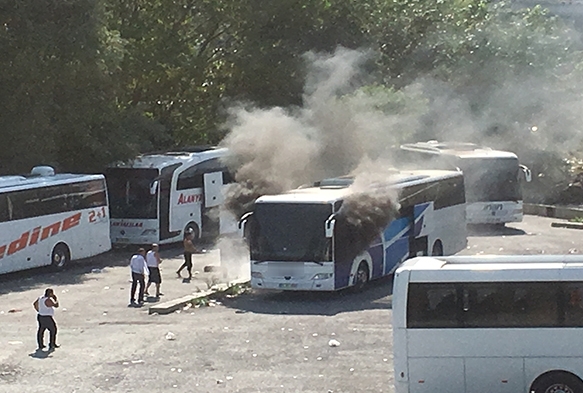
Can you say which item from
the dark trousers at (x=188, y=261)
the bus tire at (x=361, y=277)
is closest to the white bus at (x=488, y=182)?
the dark trousers at (x=188, y=261)

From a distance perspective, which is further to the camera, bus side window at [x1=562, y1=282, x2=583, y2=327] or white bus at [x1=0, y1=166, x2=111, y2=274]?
white bus at [x1=0, y1=166, x2=111, y2=274]

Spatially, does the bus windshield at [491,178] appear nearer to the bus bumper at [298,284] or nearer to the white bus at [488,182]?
the white bus at [488,182]

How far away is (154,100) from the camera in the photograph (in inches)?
1572

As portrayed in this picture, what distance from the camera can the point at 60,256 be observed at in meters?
28.1

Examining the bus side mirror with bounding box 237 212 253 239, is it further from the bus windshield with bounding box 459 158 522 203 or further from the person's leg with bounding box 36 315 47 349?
the bus windshield with bounding box 459 158 522 203

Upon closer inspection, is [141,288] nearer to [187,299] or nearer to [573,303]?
[187,299]

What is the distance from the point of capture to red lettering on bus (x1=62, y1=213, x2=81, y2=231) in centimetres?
2819

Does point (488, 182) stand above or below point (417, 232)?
above

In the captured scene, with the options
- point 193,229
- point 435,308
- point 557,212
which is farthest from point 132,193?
point 435,308

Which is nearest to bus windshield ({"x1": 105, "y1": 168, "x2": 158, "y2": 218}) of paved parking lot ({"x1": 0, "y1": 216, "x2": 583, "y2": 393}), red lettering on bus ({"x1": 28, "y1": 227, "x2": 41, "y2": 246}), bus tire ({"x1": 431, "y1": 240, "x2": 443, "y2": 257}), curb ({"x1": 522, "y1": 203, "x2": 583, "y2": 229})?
red lettering on bus ({"x1": 28, "y1": 227, "x2": 41, "y2": 246})

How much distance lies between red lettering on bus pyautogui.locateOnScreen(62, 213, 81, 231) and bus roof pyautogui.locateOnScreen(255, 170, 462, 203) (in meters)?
7.15

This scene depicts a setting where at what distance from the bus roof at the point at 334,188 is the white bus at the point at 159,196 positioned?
23.3 ft

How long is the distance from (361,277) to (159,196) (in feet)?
34.5

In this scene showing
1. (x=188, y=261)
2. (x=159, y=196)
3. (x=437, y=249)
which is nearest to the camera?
(x=188, y=261)
